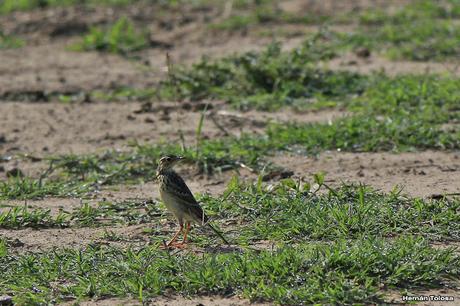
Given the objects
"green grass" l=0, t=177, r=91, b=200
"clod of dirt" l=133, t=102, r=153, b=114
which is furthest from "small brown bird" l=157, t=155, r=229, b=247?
"clod of dirt" l=133, t=102, r=153, b=114

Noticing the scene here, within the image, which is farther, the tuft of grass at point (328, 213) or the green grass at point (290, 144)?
the green grass at point (290, 144)

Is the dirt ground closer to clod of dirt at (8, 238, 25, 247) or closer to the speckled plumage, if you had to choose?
clod of dirt at (8, 238, 25, 247)

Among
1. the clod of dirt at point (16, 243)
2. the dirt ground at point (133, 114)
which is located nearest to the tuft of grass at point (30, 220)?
the dirt ground at point (133, 114)

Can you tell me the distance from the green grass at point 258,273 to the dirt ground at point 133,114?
0.45ft

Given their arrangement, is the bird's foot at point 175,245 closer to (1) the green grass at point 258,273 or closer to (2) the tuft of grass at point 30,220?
(1) the green grass at point 258,273

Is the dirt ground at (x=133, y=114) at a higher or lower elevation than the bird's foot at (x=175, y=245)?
lower

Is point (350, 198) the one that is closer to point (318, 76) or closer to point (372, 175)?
point (372, 175)

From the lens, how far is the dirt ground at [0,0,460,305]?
920 cm

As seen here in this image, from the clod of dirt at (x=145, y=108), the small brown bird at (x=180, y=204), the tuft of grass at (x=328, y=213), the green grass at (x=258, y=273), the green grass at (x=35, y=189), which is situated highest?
the small brown bird at (x=180, y=204)

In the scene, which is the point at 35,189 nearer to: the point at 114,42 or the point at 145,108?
the point at 145,108

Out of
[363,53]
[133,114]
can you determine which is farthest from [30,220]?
[363,53]

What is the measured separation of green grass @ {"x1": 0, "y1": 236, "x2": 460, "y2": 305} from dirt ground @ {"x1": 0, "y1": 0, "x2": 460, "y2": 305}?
0.14 meters

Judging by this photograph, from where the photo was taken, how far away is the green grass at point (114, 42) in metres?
14.7

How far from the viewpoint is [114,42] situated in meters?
14.8
